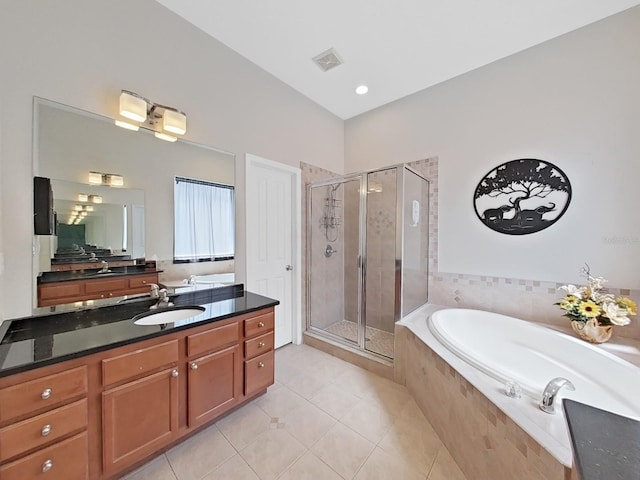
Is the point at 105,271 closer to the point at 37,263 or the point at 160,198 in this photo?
the point at 37,263

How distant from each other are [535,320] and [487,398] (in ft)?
4.90

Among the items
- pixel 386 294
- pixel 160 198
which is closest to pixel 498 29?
pixel 386 294

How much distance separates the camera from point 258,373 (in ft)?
6.29

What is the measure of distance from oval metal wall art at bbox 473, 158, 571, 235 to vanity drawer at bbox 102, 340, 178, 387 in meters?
2.95

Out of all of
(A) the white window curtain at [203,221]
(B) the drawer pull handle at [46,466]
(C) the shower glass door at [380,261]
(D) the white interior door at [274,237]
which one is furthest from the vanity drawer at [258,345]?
(C) the shower glass door at [380,261]

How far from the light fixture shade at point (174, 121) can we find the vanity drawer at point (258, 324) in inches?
62.1

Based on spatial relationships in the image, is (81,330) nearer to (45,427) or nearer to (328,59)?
(45,427)

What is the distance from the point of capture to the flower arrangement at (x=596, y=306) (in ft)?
5.80

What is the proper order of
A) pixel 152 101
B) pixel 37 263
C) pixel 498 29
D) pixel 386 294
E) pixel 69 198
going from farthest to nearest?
pixel 386 294 → pixel 498 29 → pixel 152 101 → pixel 69 198 → pixel 37 263

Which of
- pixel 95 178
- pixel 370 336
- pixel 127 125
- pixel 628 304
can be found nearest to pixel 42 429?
pixel 95 178

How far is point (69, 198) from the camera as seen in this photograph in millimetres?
1542

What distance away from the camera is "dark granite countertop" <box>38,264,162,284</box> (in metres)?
1.48

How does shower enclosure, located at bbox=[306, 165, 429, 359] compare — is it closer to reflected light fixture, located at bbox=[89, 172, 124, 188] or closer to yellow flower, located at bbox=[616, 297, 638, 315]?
yellow flower, located at bbox=[616, 297, 638, 315]

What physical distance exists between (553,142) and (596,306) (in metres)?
1.43
